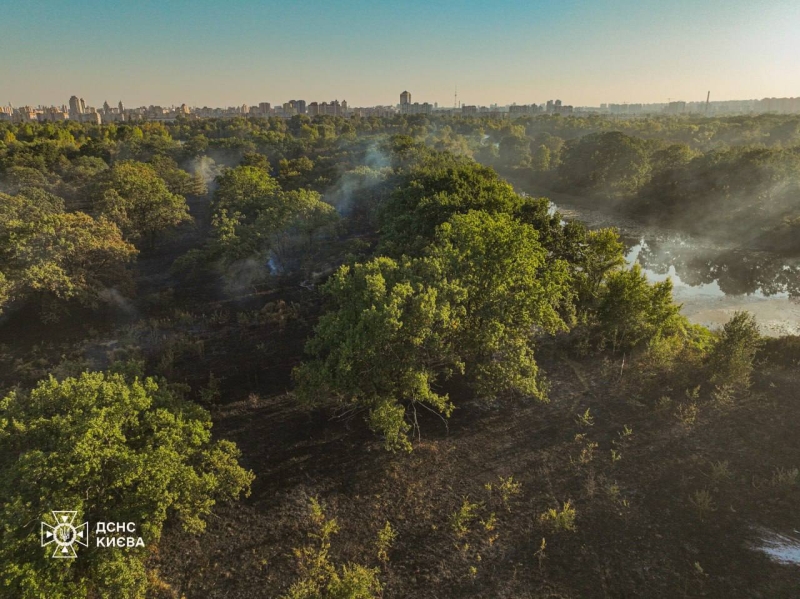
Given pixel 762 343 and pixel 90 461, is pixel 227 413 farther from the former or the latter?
pixel 762 343

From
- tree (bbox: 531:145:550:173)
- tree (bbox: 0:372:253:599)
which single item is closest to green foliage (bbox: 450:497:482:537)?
tree (bbox: 0:372:253:599)

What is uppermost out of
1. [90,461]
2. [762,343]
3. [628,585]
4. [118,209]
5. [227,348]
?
[118,209]

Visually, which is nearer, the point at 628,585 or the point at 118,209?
the point at 628,585

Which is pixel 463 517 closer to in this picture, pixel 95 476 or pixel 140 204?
pixel 95 476

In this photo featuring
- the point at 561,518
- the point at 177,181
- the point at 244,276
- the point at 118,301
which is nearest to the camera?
the point at 561,518

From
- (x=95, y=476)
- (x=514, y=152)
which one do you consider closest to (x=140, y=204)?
(x=95, y=476)

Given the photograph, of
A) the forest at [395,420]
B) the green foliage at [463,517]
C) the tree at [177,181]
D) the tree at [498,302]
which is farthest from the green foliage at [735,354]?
the tree at [177,181]

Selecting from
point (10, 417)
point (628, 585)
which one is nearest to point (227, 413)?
point (10, 417)

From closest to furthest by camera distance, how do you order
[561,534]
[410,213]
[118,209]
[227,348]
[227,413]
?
[561,534] < [227,413] < [227,348] < [410,213] < [118,209]
